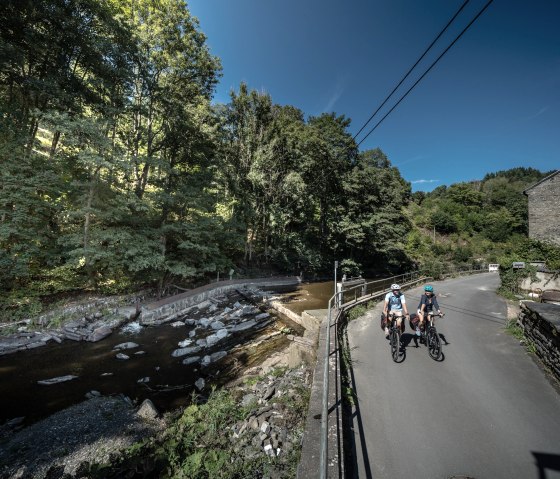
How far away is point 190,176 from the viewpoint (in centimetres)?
1717

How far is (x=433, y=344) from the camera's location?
6680mm

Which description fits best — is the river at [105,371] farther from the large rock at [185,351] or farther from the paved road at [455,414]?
the paved road at [455,414]

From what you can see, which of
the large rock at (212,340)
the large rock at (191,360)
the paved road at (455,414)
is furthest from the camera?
the large rock at (212,340)

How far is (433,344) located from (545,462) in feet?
10.6

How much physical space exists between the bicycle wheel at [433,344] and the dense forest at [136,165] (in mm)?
12956

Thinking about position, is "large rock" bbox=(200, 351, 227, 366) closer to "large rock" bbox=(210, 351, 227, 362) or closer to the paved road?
"large rock" bbox=(210, 351, 227, 362)

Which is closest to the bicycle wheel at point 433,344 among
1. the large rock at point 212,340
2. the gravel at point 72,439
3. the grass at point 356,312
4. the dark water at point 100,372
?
the grass at point 356,312

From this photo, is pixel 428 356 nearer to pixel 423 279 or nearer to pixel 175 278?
pixel 175 278

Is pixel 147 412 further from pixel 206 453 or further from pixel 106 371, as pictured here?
pixel 106 371

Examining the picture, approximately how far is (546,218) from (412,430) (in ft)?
88.8

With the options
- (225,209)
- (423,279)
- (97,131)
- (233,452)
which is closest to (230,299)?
(225,209)

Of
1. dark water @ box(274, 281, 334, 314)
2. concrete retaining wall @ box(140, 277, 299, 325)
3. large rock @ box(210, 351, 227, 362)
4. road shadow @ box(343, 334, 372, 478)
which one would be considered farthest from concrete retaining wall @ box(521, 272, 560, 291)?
large rock @ box(210, 351, 227, 362)

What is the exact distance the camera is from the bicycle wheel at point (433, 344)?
21.7 ft

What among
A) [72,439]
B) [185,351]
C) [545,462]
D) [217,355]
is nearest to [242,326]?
[217,355]
